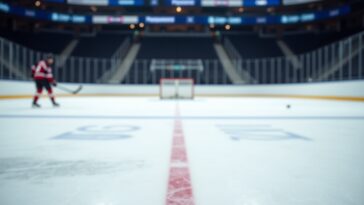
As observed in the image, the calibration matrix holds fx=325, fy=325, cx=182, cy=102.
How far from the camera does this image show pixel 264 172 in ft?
5.88

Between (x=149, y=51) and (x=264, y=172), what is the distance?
2339 centimetres

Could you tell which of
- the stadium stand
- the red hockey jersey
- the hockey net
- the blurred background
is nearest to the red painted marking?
the red hockey jersey

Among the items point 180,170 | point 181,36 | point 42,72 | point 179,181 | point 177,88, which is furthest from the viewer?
point 181,36

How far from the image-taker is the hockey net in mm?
15086

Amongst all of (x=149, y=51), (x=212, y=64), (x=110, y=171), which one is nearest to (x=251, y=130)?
(x=110, y=171)

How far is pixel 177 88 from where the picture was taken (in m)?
15.4

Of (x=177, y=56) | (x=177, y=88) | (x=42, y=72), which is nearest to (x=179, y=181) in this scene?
(x=42, y=72)

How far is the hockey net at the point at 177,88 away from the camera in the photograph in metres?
15.1

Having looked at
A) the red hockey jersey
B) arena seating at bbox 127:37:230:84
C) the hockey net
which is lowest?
the hockey net

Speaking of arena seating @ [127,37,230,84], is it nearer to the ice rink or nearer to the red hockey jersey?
the red hockey jersey

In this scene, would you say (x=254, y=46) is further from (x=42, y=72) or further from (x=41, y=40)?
(x=42, y=72)

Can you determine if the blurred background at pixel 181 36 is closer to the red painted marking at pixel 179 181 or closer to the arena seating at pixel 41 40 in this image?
the arena seating at pixel 41 40

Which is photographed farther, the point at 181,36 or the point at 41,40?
the point at 181,36

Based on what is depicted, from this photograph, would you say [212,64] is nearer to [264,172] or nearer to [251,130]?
[251,130]
